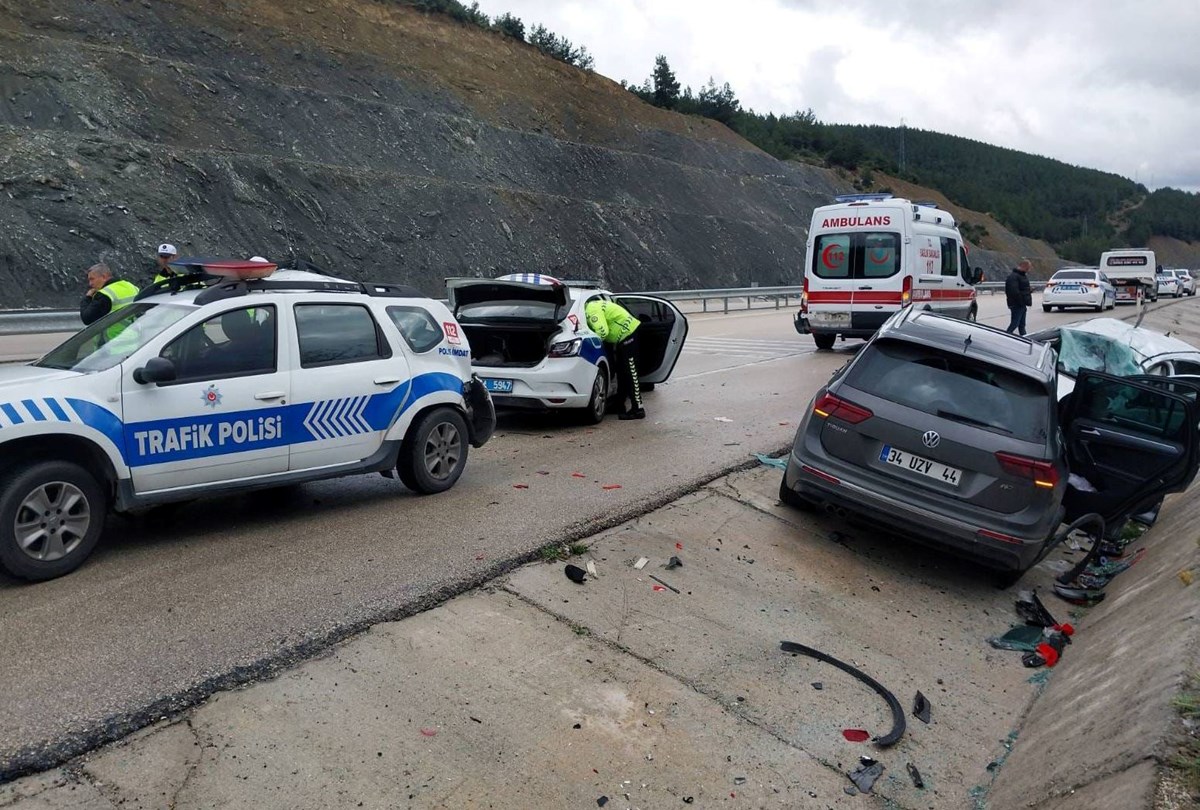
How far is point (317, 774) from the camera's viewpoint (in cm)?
363

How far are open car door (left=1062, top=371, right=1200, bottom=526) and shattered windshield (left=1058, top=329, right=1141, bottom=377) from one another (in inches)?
83.5

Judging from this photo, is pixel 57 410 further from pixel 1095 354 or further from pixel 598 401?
pixel 1095 354

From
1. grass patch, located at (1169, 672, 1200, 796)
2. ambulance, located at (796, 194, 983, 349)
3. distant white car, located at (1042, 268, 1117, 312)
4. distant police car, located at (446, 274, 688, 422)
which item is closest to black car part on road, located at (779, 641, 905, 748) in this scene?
grass patch, located at (1169, 672, 1200, 796)

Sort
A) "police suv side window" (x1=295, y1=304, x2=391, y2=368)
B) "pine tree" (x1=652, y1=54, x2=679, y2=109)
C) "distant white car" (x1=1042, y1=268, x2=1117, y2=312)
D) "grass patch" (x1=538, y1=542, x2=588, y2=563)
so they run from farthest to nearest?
"pine tree" (x1=652, y1=54, x2=679, y2=109) → "distant white car" (x1=1042, y1=268, x2=1117, y2=312) → "police suv side window" (x1=295, y1=304, x2=391, y2=368) → "grass patch" (x1=538, y1=542, x2=588, y2=563)

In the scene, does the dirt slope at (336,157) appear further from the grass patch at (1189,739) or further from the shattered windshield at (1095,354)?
the grass patch at (1189,739)

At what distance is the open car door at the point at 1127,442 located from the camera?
6.65 metres

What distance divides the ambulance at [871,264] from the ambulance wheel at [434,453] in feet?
38.0

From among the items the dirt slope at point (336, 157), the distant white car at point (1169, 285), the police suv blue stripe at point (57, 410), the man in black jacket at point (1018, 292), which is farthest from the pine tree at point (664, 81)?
the police suv blue stripe at point (57, 410)

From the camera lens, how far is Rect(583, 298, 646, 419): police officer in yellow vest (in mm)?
10469

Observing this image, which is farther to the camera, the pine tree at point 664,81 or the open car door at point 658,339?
the pine tree at point 664,81

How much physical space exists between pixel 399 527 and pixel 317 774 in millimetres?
2918

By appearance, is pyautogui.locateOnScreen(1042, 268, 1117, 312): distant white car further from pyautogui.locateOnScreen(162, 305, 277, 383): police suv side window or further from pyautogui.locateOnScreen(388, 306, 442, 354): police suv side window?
pyautogui.locateOnScreen(162, 305, 277, 383): police suv side window

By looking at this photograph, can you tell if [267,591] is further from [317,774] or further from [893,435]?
[893,435]

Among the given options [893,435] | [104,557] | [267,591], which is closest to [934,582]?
[893,435]
